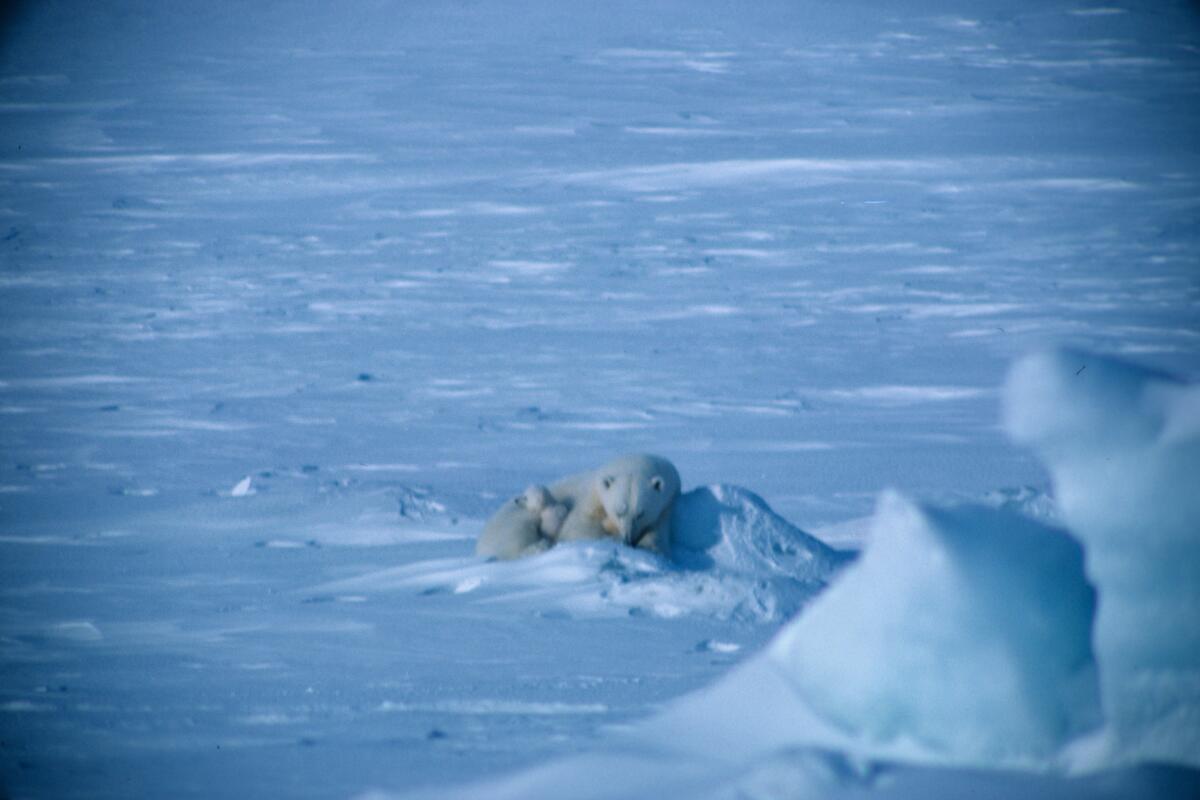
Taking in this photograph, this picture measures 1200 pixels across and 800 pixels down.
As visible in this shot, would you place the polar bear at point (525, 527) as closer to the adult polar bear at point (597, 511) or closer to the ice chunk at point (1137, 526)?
the adult polar bear at point (597, 511)

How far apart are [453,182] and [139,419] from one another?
6.16m

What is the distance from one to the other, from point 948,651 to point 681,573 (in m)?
2.03

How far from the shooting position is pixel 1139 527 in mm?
2422

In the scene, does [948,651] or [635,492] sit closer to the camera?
[948,651]

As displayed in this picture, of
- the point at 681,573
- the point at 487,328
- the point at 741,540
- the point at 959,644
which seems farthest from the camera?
the point at 487,328

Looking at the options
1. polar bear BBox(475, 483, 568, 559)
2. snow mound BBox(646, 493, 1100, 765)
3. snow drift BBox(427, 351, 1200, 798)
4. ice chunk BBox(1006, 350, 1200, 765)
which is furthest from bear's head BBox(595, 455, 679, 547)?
ice chunk BBox(1006, 350, 1200, 765)

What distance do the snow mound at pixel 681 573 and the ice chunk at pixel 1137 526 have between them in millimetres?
1951

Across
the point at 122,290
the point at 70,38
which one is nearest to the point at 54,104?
the point at 70,38

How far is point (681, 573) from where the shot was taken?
4566 millimetres

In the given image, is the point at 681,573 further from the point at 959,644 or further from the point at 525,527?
the point at 959,644

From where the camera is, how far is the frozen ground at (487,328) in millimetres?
3963

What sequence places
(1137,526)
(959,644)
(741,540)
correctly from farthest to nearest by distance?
(741,540), (959,644), (1137,526)

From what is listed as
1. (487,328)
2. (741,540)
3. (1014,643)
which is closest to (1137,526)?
(1014,643)

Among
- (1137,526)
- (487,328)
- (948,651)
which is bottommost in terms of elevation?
(487,328)
